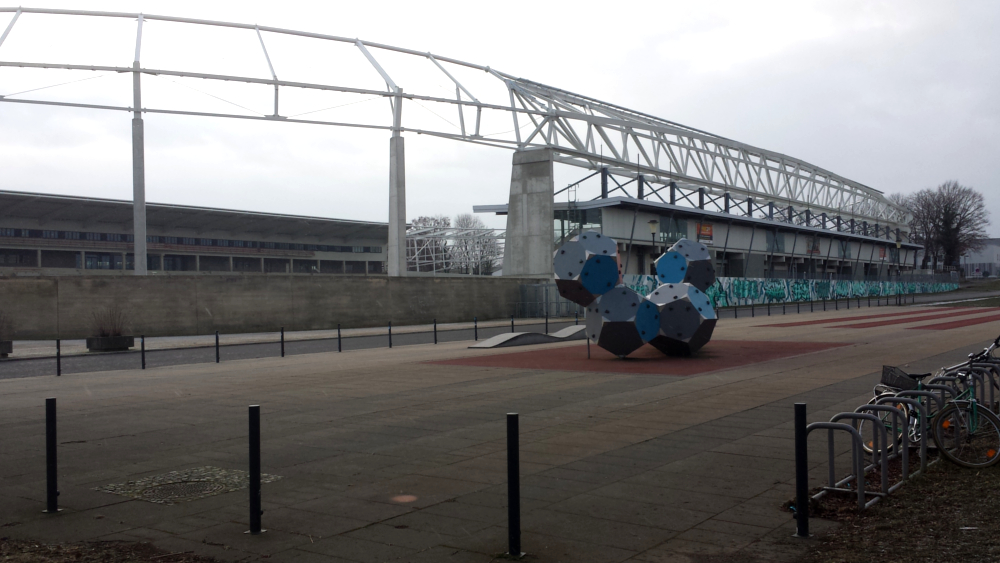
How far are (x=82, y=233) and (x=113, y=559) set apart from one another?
274 feet

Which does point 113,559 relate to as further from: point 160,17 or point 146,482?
point 160,17

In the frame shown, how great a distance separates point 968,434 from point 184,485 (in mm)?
7794

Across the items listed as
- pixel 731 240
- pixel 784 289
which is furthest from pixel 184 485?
pixel 784 289

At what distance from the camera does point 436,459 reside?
8.74 metres

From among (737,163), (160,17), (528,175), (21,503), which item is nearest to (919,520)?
(21,503)

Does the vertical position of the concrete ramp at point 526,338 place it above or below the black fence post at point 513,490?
below

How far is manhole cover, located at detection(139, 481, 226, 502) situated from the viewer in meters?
7.29

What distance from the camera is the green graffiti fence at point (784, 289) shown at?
63.4 meters

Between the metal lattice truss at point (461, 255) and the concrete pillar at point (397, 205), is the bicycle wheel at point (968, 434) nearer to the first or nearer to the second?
the concrete pillar at point (397, 205)

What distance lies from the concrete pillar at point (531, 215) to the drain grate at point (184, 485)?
48.9 metres

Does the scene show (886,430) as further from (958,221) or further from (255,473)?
(958,221)

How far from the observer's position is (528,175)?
188 ft

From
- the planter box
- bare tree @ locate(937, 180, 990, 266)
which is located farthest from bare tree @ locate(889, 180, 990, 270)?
the planter box

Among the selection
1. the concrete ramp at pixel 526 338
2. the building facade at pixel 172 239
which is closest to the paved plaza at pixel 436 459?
the concrete ramp at pixel 526 338
